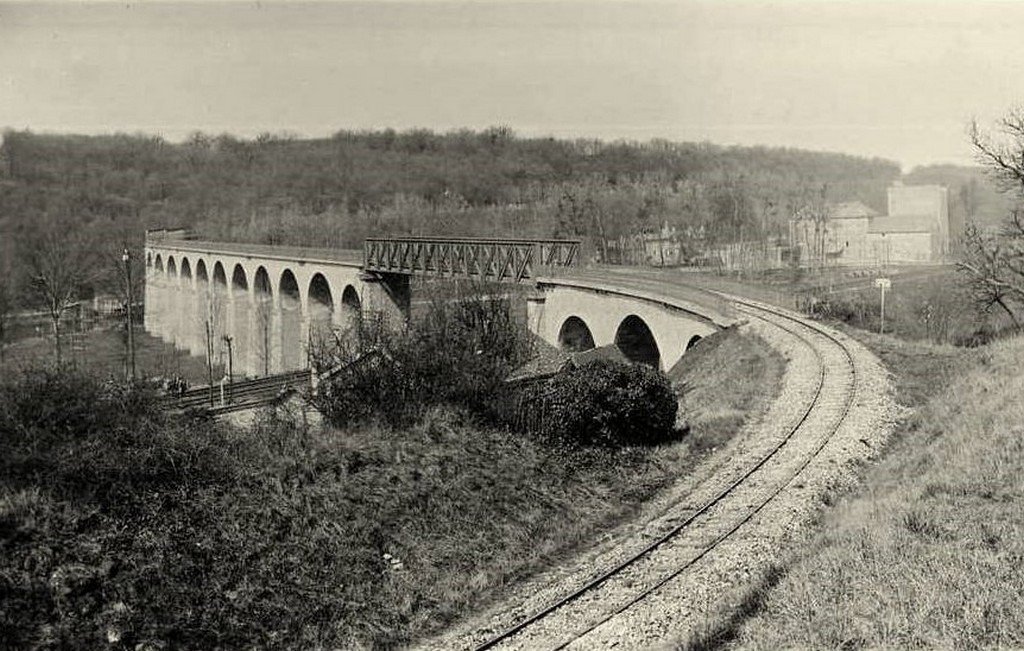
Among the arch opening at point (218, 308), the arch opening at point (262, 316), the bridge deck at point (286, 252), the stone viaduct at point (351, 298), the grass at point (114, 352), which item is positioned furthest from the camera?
the arch opening at point (218, 308)

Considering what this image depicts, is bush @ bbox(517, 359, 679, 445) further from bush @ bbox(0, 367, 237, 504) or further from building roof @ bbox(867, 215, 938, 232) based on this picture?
building roof @ bbox(867, 215, 938, 232)

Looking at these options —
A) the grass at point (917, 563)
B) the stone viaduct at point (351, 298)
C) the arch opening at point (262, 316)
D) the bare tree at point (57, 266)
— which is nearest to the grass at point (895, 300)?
the stone viaduct at point (351, 298)

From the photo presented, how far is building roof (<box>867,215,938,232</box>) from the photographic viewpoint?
88.6 metres

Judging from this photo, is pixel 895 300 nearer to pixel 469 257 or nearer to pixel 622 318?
pixel 469 257

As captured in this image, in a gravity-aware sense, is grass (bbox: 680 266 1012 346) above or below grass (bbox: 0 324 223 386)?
above

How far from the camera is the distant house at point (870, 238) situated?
87.5m

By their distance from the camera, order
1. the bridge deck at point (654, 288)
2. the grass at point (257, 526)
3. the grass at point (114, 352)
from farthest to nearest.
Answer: the grass at point (114, 352)
the bridge deck at point (654, 288)
the grass at point (257, 526)

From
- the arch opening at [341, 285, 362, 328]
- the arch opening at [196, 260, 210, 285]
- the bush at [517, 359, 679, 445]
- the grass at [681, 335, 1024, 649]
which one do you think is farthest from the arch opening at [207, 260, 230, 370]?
the grass at [681, 335, 1024, 649]

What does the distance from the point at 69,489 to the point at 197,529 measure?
5.67 feet

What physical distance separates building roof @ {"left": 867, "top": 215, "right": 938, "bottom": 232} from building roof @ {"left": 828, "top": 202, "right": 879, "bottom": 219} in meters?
1.94

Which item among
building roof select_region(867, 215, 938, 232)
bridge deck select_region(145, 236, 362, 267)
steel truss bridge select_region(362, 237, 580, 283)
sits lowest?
steel truss bridge select_region(362, 237, 580, 283)

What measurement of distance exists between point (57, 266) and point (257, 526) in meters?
61.5

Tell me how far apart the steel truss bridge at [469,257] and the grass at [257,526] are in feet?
67.8

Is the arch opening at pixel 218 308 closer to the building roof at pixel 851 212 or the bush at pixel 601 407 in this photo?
the bush at pixel 601 407
